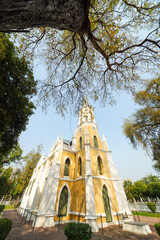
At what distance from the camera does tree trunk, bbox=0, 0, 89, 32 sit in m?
1.59

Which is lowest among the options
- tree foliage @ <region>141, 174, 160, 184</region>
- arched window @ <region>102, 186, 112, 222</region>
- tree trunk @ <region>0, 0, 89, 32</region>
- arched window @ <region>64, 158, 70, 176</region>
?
arched window @ <region>102, 186, 112, 222</region>

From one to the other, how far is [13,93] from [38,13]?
570cm

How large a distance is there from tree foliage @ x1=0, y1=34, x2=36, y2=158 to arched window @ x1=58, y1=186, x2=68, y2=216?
8.52m

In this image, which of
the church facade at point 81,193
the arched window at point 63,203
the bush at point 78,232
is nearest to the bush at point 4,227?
the bush at point 78,232

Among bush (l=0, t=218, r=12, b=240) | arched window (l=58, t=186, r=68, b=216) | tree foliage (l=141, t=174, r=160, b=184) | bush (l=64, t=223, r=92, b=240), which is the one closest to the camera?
bush (l=64, t=223, r=92, b=240)

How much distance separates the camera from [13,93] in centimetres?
632

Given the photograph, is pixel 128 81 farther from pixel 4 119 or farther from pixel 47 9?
pixel 4 119

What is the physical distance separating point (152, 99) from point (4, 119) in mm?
11437

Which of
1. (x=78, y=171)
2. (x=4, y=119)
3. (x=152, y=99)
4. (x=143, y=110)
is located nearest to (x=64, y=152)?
(x=78, y=171)

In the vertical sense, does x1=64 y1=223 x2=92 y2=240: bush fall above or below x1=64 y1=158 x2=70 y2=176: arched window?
below

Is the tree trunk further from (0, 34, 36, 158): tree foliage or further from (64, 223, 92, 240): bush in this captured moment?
(64, 223, 92, 240): bush

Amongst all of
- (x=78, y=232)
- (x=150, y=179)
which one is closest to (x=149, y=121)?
(x=78, y=232)

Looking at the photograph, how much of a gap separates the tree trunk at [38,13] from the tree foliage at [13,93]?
171 inches

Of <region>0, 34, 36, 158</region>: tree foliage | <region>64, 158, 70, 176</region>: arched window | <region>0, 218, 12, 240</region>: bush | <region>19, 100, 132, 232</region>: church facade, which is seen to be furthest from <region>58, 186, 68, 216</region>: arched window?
<region>0, 34, 36, 158</region>: tree foliage
